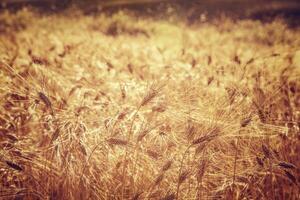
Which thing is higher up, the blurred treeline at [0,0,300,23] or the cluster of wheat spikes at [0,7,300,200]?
the blurred treeline at [0,0,300,23]

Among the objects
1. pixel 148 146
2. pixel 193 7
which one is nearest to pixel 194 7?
pixel 193 7

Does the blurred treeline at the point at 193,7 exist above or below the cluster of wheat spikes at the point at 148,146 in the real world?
above

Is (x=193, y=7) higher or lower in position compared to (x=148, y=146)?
higher

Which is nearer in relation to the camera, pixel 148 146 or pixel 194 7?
pixel 148 146

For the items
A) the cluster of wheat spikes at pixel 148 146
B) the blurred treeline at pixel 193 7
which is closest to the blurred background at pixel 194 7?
the blurred treeline at pixel 193 7

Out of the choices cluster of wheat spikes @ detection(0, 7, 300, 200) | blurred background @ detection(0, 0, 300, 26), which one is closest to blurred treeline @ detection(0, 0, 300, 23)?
blurred background @ detection(0, 0, 300, 26)

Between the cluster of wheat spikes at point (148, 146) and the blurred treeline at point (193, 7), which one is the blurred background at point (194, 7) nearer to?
the blurred treeline at point (193, 7)

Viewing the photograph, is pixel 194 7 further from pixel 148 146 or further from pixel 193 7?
pixel 148 146

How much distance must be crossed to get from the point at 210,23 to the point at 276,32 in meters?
1.75

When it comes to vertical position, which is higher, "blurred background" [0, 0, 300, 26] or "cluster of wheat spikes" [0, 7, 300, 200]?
"blurred background" [0, 0, 300, 26]

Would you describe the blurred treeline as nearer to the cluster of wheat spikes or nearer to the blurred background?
the blurred background

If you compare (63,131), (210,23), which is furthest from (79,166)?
(210,23)

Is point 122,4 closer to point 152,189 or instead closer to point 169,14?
point 169,14

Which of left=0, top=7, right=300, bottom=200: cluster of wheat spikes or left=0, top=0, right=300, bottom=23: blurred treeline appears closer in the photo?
left=0, top=7, right=300, bottom=200: cluster of wheat spikes
